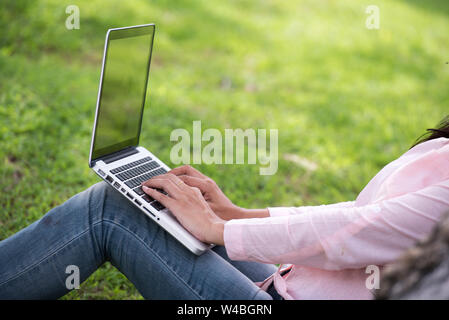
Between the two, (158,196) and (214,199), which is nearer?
(158,196)

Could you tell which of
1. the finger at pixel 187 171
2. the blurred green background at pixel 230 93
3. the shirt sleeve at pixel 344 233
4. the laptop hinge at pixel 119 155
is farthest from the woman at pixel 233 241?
the blurred green background at pixel 230 93

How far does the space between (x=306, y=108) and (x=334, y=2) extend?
4.41 m

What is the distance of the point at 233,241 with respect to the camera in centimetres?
144

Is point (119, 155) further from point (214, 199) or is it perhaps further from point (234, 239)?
point (234, 239)

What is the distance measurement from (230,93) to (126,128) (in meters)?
2.75

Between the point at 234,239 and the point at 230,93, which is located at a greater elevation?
the point at 230,93

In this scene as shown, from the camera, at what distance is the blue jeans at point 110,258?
56.7 inches

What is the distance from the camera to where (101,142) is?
1.84m

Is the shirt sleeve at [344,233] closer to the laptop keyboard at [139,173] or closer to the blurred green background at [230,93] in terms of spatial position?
the laptop keyboard at [139,173]

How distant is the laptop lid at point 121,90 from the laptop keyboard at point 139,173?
117 mm

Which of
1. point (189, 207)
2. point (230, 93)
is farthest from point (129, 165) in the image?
point (230, 93)

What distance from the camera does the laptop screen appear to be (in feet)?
5.91
